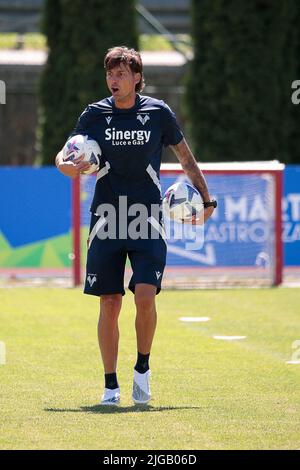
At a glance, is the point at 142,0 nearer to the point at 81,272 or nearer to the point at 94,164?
the point at 81,272

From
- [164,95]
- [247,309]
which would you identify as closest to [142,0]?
[164,95]

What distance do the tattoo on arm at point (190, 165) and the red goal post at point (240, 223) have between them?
7909 mm

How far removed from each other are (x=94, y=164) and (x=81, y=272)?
27.8 feet

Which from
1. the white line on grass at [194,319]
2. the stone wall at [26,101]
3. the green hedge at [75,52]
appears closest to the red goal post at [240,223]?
the white line on grass at [194,319]

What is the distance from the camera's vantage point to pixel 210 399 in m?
7.67

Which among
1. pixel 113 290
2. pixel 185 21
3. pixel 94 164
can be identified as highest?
pixel 185 21

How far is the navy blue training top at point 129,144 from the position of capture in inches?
298

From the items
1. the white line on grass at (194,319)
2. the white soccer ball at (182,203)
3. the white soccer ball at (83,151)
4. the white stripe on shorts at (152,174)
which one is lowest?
the white line on grass at (194,319)

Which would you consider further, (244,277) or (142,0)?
(142,0)

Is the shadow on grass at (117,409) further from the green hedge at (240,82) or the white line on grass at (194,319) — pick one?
the green hedge at (240,82)

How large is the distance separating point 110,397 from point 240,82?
48.8ft

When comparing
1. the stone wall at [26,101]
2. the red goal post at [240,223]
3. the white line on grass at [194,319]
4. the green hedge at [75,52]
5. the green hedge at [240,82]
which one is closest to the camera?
the white line on grass at [194,319]

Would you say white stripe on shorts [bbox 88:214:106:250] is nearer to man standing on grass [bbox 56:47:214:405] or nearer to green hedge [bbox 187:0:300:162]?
man standing on grass [bbox 56:47:214:405]

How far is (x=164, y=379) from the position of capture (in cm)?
857
